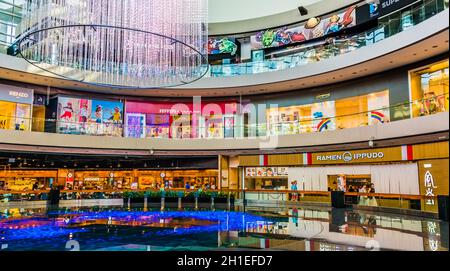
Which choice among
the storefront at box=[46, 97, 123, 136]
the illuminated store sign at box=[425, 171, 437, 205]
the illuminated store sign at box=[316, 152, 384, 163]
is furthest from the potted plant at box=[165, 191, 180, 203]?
the illuminated store sign at box=[425, 171, 437, 205]

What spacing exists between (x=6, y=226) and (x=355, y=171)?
14406 mm

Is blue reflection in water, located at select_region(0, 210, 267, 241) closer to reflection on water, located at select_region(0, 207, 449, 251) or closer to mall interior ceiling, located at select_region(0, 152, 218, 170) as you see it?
reflection on water, located at select_region(0, 207, 449, 251)

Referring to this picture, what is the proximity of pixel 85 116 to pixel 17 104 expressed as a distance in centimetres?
367

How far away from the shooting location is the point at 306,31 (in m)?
21.8

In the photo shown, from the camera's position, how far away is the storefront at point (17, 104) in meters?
18.4

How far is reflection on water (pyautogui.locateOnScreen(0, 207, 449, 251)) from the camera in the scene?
7.45m

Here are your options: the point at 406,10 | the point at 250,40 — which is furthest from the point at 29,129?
the point at 406,10

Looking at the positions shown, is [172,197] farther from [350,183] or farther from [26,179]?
[26,179]

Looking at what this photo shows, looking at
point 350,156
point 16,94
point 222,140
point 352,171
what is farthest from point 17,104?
point 352,171

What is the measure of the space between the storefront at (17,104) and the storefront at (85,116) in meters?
1.11

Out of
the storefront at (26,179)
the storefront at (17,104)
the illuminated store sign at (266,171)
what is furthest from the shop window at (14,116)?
the illuminated store sign at (266,171)
